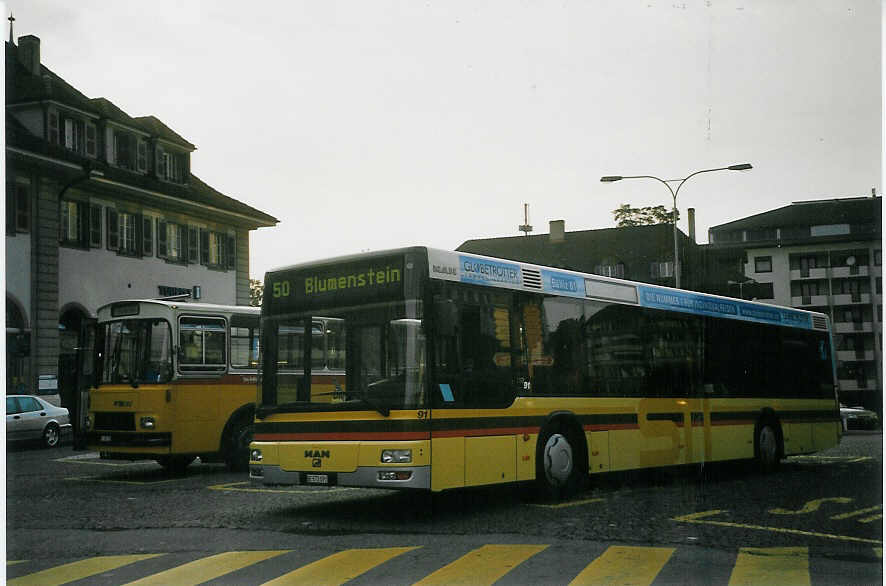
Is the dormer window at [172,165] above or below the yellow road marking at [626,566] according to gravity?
above

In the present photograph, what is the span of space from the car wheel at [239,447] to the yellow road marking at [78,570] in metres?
7.53

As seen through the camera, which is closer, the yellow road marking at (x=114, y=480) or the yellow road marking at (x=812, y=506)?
the yellow road marking at (x=812, y=506)

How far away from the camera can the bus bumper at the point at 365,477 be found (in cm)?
1009

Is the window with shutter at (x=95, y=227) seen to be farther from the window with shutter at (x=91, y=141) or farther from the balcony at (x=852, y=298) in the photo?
the balcony at (x=852, y=298)

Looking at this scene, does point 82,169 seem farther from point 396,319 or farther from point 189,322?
point 396,319

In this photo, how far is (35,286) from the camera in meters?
13.6

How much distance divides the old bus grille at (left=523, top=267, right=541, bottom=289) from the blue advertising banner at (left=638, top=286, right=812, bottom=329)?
2006mm

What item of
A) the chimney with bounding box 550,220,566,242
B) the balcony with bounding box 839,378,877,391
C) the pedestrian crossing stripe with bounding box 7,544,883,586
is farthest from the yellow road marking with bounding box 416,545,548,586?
the balcony with bounding box 839,378,877,391

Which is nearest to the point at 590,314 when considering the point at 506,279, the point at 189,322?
the point at 506,279

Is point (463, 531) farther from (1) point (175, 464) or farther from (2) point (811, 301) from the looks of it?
(1) point (175, 464)

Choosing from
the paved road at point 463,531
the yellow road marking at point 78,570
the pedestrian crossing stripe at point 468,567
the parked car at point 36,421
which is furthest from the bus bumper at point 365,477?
the parked car at point 36,421

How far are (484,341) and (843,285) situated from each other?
13.8 ft

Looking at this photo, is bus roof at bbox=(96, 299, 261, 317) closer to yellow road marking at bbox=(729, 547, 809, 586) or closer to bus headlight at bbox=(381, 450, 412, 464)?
bus headlight at bbox=(381, 450, 412, 464)

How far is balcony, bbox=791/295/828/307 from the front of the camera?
1368 centimetres
